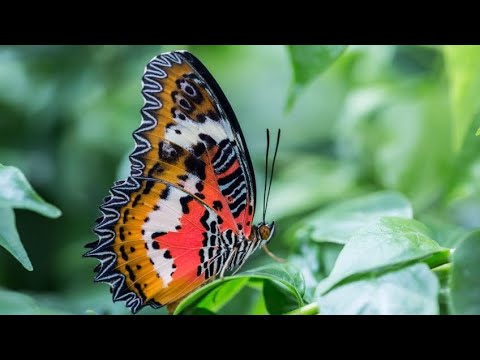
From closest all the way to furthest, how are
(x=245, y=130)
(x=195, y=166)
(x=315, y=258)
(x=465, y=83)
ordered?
1. (x=195, y=166)
2. (x=315, y=258)
3. (x=465, y=83)
4. (x=245, y=130)

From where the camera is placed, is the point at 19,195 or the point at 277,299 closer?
the point at 19,195

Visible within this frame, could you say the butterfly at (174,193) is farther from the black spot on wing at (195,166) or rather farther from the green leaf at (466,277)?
the green leaf at (466,277)

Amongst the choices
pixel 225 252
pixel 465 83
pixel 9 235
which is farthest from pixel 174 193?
pixel 465 83

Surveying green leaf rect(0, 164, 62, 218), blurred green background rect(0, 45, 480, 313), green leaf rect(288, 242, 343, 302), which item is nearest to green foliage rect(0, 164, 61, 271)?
green leaf rect(0, 164, 62, 218)

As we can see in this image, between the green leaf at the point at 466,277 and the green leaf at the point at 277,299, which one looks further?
the green leaf at the point at 277,299

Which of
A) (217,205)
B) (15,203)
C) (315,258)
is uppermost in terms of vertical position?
(15,203)

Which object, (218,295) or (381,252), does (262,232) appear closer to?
(218,295)

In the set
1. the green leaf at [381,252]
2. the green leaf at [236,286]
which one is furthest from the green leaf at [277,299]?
the green leaf at [381,252]
